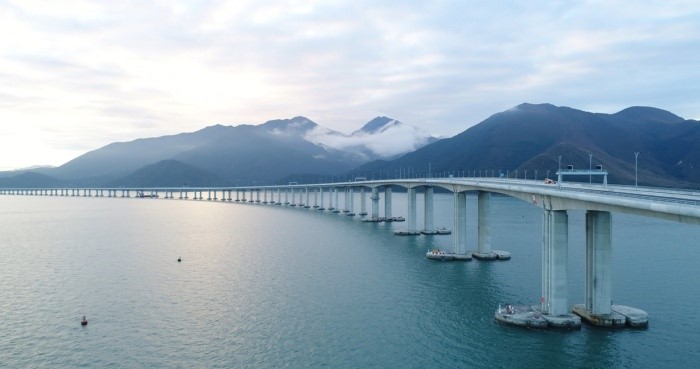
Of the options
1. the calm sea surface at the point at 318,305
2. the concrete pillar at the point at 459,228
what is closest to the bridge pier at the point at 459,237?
the concrete pillar at the point at 459,228

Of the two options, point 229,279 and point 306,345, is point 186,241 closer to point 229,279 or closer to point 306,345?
point 229,279

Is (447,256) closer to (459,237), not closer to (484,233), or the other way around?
(459,237)

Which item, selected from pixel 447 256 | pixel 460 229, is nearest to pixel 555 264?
pixel 447 256

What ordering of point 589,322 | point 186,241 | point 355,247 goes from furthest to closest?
1. point 186,241
2. point 355,247
3. point 589,322

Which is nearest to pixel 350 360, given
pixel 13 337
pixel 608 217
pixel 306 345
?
pixel 306 345

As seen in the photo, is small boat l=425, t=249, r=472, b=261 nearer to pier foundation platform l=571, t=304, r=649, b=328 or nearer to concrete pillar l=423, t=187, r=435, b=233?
pier foundation platform l=571, t=304, r=649, b=328

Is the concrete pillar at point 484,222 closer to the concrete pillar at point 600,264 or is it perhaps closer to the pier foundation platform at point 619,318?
the concrete pillar at point 600,264
